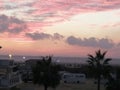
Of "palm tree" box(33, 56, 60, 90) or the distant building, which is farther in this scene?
the distant building

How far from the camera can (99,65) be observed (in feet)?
236

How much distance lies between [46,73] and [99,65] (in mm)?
12157

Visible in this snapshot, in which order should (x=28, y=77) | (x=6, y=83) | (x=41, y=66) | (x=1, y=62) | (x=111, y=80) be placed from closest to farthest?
(x=111, y=80) < (x=41, y=66) < (x=6, y=83) < (x=1, y=62) < (x=28, y=77)

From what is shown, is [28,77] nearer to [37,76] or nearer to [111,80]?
[37,76]

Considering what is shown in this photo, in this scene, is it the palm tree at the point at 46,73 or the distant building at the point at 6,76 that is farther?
the distant building at the point at 6,76

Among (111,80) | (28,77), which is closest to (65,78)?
(28,77)

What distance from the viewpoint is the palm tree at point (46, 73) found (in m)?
63.9

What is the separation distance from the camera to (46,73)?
6388 cm

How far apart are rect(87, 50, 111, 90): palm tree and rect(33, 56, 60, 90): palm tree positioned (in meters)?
9.96

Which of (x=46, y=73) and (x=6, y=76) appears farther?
(x=6, y=76)

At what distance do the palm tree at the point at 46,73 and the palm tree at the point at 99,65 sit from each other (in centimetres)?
996

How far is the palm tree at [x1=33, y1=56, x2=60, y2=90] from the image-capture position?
6391 cm

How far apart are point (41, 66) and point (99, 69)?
1219 centimetres

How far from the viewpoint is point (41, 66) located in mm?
64312
